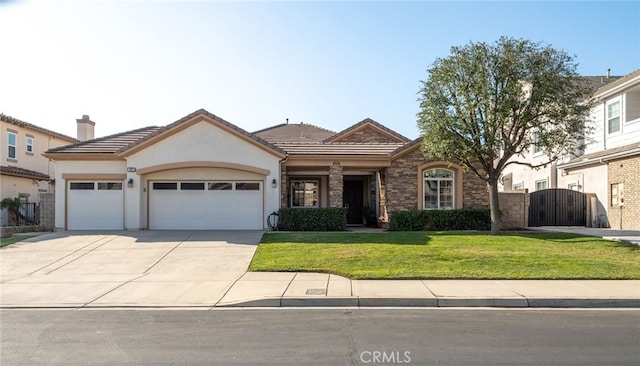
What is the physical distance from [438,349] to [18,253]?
44.9ft

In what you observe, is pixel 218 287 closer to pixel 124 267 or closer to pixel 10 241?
pixel 124 267

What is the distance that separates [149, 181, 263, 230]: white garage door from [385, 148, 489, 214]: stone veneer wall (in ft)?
18.8

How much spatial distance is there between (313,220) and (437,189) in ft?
19.2

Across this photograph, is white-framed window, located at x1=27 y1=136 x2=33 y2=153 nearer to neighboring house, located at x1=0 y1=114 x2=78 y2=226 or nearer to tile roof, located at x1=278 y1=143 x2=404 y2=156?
neighboring house, located at x1=0 y1=114 x2=78 y2=226

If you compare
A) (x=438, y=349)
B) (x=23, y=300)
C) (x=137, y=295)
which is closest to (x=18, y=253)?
(x=23, y=300)

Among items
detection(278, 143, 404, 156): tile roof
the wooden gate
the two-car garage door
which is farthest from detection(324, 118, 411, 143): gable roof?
the two-car garage door

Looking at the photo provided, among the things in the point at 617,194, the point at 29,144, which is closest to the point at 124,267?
the point at 617,194

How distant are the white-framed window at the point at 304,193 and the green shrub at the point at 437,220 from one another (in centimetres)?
546

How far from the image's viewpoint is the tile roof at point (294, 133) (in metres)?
31.4

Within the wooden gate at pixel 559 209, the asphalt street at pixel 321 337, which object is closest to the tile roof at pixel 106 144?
the asphalt street at pixel 321 337

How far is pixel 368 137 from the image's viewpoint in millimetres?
28234

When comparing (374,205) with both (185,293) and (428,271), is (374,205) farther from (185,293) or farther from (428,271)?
(185,293)

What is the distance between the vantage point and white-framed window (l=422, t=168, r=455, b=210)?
64.5 ft

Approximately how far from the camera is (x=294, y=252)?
13.1 m
